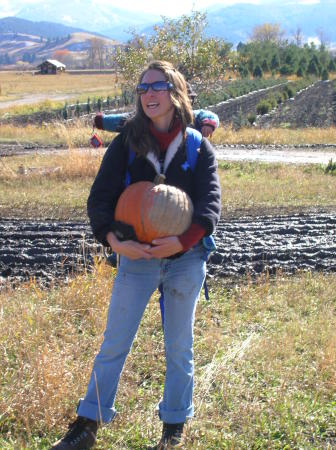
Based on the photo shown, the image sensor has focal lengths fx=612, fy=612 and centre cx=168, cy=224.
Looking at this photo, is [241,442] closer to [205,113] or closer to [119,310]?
[119,310]

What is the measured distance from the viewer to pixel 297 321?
180 inches

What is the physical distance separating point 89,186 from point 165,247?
8.71 meters

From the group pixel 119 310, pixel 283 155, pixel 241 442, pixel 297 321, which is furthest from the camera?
pixel 283 155

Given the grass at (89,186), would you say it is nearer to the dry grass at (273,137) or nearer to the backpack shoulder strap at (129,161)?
the dry grass at (273,137)

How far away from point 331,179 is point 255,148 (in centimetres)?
685

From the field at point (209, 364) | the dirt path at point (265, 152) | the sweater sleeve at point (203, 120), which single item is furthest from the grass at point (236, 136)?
the sweater sleeve at point (203, 120)

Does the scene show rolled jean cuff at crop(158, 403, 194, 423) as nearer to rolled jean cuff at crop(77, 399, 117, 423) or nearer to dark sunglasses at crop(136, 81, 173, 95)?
rolled jean cuff at crop(77, 399, 117, 423)

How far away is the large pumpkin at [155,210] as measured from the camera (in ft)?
9.04

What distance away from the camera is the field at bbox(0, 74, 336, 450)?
10.2 feet

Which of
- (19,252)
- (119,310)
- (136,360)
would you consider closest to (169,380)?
(119,310)

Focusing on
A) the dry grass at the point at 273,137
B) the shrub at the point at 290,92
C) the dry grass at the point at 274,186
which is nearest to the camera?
the dry grass at the point at 274,186

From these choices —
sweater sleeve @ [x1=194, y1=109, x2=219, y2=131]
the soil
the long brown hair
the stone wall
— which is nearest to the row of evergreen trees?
the stone wall

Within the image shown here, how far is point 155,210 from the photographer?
9.03ft

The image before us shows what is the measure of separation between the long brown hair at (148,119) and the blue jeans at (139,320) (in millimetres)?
533
